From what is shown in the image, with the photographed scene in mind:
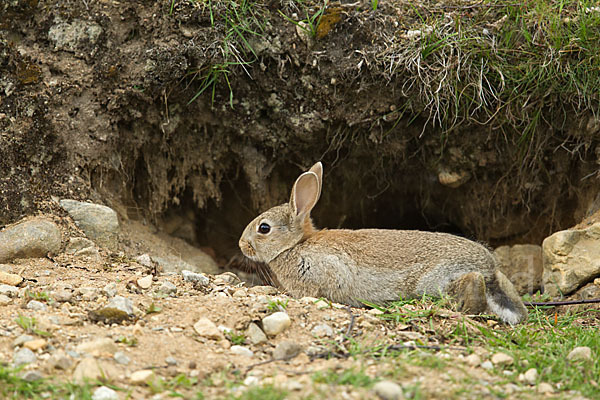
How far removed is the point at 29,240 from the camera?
480 cm

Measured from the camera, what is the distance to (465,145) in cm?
598

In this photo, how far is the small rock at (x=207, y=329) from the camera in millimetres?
3508

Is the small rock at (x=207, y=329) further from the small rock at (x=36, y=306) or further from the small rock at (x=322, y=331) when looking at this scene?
the small rock at (x=36, y=306)

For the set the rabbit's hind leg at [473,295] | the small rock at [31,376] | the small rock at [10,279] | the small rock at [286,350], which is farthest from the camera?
the rabbit's hind leg at [473,295]

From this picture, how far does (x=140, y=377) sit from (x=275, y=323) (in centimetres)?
97

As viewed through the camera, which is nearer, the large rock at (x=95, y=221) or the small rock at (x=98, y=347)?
the small rock at (x=98, y=347)

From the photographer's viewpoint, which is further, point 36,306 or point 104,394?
point 36,306

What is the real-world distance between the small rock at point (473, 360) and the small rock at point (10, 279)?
3.08 m

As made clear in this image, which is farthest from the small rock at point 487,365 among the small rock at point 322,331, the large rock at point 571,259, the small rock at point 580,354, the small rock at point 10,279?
the small rock at point 10,279

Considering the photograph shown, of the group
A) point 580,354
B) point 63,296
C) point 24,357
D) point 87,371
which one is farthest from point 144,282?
point 580,354

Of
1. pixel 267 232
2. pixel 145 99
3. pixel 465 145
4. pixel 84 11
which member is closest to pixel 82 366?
pixel 267 232

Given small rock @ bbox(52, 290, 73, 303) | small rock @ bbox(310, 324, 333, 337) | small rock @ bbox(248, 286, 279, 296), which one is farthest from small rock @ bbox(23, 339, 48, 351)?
small rock @ bbox(248, 286, 279, 296)

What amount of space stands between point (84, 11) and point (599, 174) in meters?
5.12

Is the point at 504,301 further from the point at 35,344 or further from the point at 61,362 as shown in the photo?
the point at 35,344
